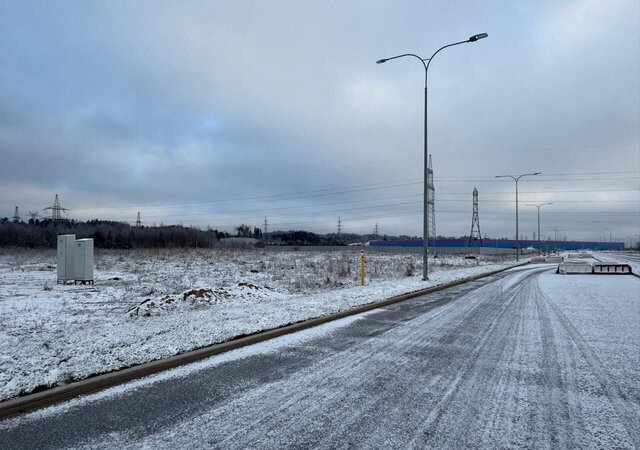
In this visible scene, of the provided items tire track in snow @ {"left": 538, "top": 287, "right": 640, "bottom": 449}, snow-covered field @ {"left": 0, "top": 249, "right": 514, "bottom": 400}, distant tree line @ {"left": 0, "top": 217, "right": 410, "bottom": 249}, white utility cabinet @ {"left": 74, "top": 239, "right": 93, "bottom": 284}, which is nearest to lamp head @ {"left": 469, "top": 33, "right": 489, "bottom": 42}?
snow-covered field @ {"left": 0, "top": 249, "right": 514, "bottom": 400}

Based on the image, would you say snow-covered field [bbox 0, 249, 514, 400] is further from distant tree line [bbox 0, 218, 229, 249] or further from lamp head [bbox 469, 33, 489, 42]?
distant tree line [bbox 0, 218, 229, 249]

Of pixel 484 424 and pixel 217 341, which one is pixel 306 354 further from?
pixel 484 424

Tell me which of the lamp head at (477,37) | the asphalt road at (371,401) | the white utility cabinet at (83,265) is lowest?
the asphalt road at (371,401)

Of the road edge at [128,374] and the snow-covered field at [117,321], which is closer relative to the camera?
the road edge at [128,374]

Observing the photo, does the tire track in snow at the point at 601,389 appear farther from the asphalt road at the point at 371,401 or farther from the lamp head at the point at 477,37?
the lamp head at the point at 477,37

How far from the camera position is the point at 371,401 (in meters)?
4.88

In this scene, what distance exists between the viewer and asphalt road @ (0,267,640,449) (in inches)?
156

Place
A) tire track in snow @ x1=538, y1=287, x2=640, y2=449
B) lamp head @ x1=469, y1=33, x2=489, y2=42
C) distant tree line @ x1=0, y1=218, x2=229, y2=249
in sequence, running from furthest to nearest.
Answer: distant tree line @ x1=0, y1=218, x2=229, y2=249
lamp head @ x1=469, y1=33, x2=489, y2=42
tire track in snow @ x1=538, y1=287, x2=640, y2=449

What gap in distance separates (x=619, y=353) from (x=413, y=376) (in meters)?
4.00

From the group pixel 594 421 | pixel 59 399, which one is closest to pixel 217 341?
pixel 59 399

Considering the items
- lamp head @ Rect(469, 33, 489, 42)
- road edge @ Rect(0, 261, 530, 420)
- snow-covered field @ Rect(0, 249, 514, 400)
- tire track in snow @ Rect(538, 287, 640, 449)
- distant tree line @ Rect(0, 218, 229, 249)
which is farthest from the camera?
distant tree line @ Rect(0, 218, 229, 249)

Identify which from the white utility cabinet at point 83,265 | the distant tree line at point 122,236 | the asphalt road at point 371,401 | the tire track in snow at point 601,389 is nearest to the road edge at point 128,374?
the asphalt road at point 371,401

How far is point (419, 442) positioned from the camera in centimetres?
385

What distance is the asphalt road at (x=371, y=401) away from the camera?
3.97 m
